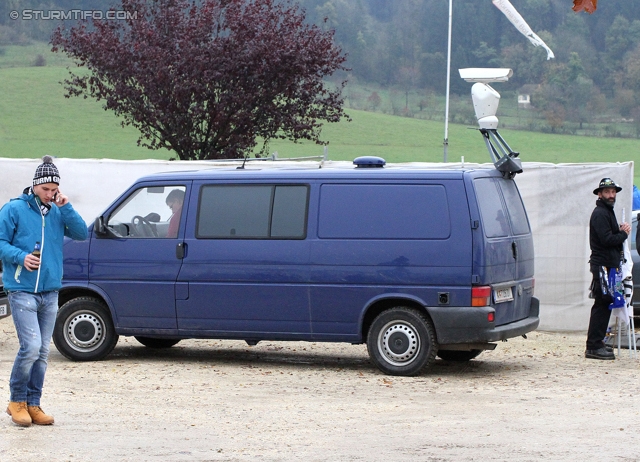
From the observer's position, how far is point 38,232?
306 inches

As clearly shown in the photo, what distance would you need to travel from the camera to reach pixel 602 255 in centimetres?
1145

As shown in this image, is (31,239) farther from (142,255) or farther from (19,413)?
(142,255)

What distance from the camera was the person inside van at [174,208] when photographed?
10.9 meters

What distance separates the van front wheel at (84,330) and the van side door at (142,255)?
0.67ft

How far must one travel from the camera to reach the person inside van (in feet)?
35.8

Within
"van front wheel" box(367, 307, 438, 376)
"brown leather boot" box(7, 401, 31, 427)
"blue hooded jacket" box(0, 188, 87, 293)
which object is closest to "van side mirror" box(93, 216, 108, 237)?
"van front wheel" box(367, 307, 438, 376)

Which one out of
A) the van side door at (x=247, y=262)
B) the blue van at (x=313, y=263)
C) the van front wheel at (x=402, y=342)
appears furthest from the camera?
the van side door at (x=247, y=262)

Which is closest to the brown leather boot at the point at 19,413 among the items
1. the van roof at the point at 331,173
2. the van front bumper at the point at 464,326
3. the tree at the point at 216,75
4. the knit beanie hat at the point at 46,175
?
the knit beanie hat at the point at 46,175

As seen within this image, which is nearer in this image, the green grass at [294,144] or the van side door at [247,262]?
the van side door at [247,262]

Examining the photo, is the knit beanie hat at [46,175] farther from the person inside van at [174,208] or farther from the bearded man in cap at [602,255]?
the bearded man in cap at [602,255]

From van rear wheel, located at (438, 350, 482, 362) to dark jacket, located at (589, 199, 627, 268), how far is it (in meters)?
1.56

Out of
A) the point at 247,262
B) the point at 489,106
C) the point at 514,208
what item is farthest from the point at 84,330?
the point at 489,106

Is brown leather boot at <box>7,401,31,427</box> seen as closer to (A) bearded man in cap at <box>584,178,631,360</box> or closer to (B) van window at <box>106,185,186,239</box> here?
(B) van window at <box>106,185,186,239</box>

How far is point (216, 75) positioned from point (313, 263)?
12392 mm
